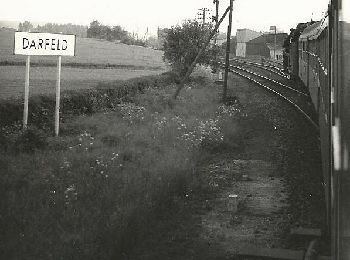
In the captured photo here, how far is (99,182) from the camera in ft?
24.0

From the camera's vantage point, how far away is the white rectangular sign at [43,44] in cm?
812

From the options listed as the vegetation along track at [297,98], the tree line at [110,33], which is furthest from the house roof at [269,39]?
the vegetation along track at [297,98]

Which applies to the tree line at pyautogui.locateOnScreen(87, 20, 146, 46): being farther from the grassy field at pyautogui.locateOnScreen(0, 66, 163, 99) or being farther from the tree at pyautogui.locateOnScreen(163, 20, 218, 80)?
the grassy field at pyautogui.locateOnScreen(0, 66, 163, 99)

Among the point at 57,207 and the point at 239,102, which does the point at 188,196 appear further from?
the point at 239,102

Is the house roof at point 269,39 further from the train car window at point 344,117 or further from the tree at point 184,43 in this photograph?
the train car window at point 344,117

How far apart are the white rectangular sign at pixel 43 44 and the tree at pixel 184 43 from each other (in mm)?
18558

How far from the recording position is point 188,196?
7504 mm

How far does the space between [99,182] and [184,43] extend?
2097 cm

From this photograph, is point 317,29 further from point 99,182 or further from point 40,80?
point 40,80

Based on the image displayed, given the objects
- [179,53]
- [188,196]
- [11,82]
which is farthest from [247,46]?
[188,196]

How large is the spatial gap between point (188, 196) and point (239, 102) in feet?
40.4

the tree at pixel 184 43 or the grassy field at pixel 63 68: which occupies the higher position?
the tree at pixel 184 43

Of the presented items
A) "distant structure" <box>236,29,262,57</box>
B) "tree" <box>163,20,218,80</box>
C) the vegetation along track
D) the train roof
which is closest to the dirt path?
the train roof

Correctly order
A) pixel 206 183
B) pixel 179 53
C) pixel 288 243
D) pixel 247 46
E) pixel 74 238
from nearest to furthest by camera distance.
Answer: pixel 74 238
pixel 288 243
pixel 206 183
pixel 179 53
pixel 247 46
